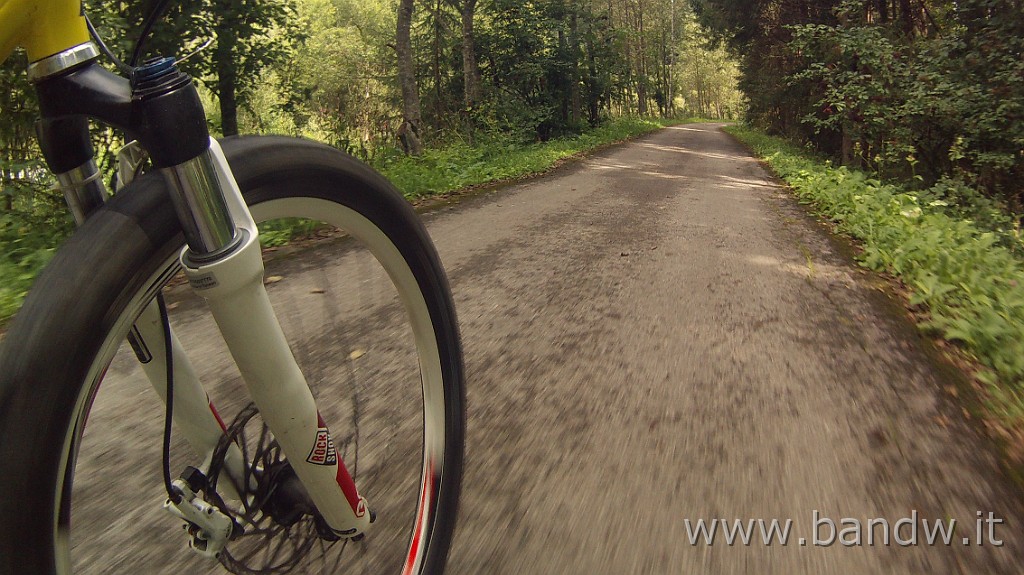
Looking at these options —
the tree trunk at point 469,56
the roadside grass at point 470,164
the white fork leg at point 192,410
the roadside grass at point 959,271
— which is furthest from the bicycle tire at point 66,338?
the tree trunk at point 469,56

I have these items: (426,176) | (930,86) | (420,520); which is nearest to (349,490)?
(420,520)

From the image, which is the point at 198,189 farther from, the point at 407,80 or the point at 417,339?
the point at 407,80

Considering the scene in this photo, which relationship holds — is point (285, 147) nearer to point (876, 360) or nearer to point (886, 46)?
point (876, 360)

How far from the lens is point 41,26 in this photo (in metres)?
0.72

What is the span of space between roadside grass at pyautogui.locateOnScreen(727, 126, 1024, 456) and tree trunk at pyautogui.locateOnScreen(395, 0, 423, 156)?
7.46 metres

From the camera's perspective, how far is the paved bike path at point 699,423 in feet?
5.21

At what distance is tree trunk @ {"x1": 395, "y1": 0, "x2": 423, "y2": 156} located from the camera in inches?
439

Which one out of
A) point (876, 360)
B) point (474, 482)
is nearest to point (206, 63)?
point (474, 482)

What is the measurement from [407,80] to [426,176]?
3.85 m

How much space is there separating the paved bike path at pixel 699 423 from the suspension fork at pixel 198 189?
3.07 ft

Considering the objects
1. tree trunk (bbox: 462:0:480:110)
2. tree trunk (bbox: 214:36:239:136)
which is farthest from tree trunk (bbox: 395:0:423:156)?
tree trunk (bbox: 214:36:239:136)

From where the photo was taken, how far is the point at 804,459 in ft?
6.52

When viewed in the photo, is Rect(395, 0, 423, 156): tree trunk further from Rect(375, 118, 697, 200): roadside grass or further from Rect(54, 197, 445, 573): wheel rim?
Rect(54, 197, 445, 573): wheel rim

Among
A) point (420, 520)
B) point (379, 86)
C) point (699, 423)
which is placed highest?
point (379, 86)
